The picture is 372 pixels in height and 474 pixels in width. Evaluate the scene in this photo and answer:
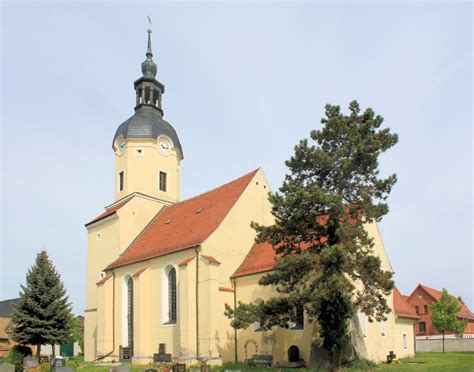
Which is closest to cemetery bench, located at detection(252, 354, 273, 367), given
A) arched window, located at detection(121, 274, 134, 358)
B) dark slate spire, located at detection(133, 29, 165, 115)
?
arched window, located at detection(121, 274, 134, 358)

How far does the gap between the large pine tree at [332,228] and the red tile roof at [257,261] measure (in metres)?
5.77

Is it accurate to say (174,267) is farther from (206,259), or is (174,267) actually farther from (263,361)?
(263,361)

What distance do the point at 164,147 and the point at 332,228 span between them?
20.7 meters

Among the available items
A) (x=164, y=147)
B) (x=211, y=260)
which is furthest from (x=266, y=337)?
(x=164, y=147)

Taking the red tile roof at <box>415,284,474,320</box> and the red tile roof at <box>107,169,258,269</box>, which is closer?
the red tile roof at <box>107,169,258,269</box>

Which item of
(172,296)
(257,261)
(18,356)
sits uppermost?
(257,261)

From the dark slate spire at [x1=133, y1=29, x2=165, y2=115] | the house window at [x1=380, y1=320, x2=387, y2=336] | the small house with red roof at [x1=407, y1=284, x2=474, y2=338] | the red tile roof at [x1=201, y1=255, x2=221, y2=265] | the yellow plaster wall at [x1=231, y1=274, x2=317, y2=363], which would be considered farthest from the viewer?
the small house with red roof at [x1=407, y1=284, x2=474, y2=338]

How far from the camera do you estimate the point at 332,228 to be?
1855 centimetres

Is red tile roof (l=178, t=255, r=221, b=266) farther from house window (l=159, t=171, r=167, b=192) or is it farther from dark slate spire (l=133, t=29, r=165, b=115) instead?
dark slate spire (l=133, t=29, r=165, b=115)

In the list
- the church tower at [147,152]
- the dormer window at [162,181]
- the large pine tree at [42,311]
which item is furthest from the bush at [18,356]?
the dormer window at [162,181]

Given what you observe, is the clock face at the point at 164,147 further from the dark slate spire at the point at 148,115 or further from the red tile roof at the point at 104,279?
the red tile roof at the point at 104,279

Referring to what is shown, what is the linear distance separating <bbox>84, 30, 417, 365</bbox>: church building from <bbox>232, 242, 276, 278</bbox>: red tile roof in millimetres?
73

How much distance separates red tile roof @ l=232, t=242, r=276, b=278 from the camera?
83.5 ft

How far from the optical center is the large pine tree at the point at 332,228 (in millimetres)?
17444
